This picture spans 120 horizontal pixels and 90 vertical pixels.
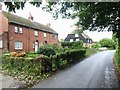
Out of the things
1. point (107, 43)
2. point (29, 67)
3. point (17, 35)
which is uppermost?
point (17, 35)

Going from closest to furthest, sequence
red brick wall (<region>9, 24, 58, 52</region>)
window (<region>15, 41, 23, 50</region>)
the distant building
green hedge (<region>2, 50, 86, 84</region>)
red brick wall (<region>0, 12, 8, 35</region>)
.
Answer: green hedge (<region>2, 50, 86, 84</region>), red brick wall (<region>0, 12, 8, 35</region>), red brick wall (<region>9, 24, 58, 52</region>), window (<region>15, 41, 23, 50</region>), the distant building

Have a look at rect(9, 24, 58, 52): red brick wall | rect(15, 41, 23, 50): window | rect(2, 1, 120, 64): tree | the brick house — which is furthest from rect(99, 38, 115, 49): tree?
Answer: rect(2, 1, 120, 64): tree

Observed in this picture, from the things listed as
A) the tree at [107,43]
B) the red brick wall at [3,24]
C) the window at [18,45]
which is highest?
the red brick wall at [3,24]

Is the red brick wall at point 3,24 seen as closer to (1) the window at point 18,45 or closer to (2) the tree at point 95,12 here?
(1) the window at point 18,45

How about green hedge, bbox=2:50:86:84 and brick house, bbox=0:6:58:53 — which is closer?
green hedge, bbox=2:50:86:84

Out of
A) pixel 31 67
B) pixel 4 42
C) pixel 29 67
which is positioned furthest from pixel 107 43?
pixel 31 67

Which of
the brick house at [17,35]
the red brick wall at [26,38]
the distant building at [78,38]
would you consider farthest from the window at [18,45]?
the distant building at [78,38]

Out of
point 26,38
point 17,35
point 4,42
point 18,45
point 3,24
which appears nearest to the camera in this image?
point 4,42

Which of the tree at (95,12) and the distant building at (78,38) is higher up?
the distant building at (78,38)

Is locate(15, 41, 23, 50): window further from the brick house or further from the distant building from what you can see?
the distant building

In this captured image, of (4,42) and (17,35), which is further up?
(17,35)

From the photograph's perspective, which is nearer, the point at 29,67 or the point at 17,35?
the point at 29,67

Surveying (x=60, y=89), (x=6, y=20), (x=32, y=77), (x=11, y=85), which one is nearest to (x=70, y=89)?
(x=60, y=89)

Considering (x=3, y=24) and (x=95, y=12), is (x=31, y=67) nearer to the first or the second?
(x=95, y=12)
